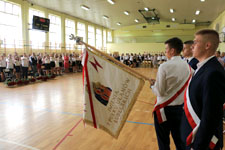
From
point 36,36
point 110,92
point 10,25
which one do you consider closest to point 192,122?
point 110,92

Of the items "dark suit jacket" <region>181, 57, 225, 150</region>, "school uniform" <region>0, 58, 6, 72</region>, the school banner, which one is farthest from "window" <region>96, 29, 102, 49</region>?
"dark suit jacket" <region>181, 57, 225, 150</region>

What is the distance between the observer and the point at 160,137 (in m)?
1.99

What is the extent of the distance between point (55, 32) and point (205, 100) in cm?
1760

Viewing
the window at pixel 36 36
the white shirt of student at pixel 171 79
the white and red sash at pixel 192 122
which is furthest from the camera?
the window at pixel 36 36

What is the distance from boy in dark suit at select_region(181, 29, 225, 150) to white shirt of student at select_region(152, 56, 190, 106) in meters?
0.51

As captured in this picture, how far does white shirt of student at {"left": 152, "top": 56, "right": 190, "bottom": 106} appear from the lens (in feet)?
6.02

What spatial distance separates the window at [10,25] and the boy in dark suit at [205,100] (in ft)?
43.2

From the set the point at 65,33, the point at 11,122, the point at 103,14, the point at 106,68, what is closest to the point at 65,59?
the point at 65,33

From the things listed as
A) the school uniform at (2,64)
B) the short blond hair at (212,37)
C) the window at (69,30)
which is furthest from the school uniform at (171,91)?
the window at (69,30)

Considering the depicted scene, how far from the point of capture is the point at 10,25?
12.9 m

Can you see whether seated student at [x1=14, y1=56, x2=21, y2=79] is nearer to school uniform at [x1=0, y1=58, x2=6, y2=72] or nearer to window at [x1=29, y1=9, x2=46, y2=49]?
school uniform at [x1=0, y1=58, x2=6, y2=72]

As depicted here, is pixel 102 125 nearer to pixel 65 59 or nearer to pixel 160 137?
pixel 160 137

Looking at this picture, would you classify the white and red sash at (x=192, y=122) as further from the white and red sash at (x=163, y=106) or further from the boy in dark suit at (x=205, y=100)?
the white and red sash at (x=163, y=106)

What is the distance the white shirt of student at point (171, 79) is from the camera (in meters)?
1.84
